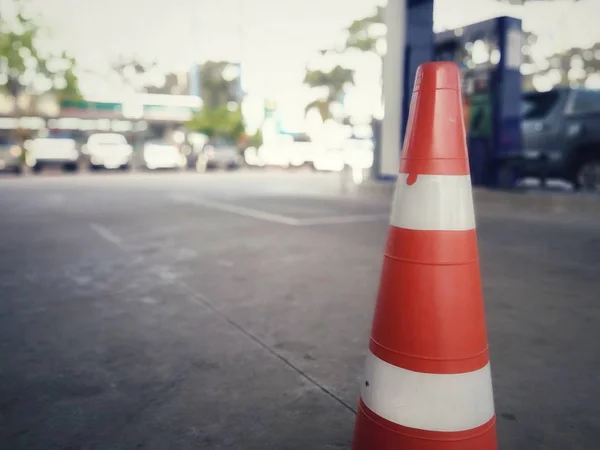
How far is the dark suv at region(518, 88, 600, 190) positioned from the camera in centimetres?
983

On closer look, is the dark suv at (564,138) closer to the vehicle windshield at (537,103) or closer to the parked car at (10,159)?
the vehicle windshield at (537,103)

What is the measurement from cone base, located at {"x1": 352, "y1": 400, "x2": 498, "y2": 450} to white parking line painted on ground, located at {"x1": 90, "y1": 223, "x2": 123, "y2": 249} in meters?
5.14

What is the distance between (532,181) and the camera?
1465 centimetres

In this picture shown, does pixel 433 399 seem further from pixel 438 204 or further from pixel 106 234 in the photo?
pixel 106 234

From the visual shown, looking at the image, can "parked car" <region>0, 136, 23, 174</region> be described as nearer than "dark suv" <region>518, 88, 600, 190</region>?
No

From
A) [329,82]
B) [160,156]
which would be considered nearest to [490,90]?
[160,156]

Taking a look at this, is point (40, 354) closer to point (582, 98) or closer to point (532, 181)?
point (582, 98)

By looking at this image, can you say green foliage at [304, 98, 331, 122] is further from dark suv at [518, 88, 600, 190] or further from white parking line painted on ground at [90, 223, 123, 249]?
white parking line painted on ground at [90, 223, 123, 249]

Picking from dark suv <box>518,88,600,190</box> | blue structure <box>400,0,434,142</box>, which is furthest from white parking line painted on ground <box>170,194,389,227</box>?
dark suv <box>518,88,600,190</box>

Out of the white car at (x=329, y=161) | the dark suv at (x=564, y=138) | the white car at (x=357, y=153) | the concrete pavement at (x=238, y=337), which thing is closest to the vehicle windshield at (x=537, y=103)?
the dark suv at (x=564, y=138)

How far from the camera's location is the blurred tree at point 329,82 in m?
42.5

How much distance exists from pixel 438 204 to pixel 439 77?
1.37 ft

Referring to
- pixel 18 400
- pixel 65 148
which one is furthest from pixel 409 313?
pixel 65 148

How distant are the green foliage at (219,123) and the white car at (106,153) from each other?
658 inches
